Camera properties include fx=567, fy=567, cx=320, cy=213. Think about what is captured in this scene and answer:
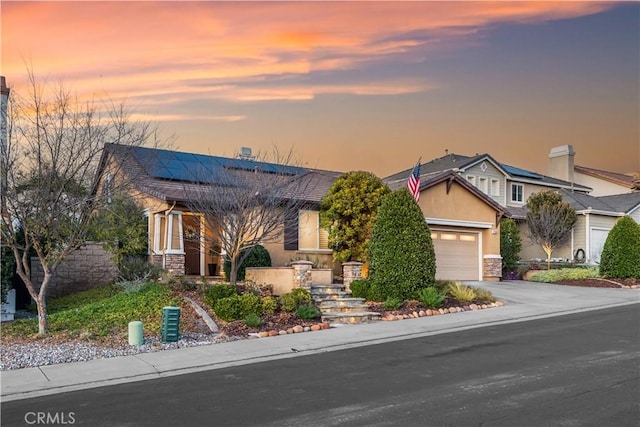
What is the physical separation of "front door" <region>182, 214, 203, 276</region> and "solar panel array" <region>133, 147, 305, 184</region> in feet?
4.94

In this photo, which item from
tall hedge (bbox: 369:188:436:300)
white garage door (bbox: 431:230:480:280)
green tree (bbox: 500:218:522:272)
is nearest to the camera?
tall hedge (bbox: 369:188:436:300)

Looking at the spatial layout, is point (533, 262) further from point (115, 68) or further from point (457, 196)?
point (115, 68)

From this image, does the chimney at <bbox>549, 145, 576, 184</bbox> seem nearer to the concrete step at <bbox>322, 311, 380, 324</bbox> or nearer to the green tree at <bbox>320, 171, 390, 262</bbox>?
the green tree at <bbox>320, 171, 390, 262</bbox>

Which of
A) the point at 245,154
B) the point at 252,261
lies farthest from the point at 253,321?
the point at 245,154

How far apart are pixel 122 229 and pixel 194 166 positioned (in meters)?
7.42

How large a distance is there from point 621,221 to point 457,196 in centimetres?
702

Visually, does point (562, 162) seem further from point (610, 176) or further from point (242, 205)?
point (242, 205)

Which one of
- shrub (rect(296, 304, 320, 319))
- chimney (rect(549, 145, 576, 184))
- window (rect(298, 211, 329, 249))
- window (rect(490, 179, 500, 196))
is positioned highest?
chimney (rect(549, 145, 576, 184))

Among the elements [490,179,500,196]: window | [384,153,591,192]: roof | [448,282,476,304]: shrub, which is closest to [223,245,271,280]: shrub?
[448,282,476,304]: shrub

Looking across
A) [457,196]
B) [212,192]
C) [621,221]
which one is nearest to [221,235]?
[212,192]

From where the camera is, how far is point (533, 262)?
2950cm

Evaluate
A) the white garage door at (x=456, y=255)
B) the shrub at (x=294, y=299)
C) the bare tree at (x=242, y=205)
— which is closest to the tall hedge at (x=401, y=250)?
the shrub at (x=294, y=299)

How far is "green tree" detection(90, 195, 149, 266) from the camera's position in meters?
13.6

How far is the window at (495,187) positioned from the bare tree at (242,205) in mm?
17657
